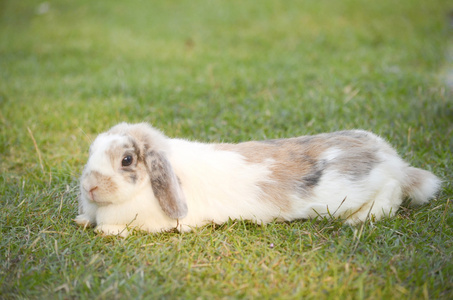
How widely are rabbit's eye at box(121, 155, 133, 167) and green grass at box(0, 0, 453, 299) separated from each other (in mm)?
467

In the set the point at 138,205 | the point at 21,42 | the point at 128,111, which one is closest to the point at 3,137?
the point at 128,111

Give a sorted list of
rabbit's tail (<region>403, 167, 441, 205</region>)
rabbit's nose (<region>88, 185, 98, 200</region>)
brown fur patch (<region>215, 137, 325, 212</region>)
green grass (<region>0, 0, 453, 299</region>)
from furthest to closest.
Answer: rabbit's tail (<region>403, 167, 441, 205</region>) → brown fur patch (<region>215, 137, 325, 212</region>) → rabbit's nose (<region>88, 185, 98, 200</region>) → green grass (<region>0, 0, 453, 299</region>)

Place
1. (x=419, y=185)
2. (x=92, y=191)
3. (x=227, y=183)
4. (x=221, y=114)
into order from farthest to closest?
1. (x=221, y=114)
2. (x=419, y=185)
3. (x=227, y=183)
4. (x=92, y=191)

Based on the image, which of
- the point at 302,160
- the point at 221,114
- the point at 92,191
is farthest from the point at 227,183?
the point at 221,114

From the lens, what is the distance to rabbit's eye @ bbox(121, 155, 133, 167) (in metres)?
2.60

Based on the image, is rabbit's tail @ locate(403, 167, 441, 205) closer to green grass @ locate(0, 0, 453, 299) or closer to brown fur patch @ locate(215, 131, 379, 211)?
green grass @ locate(0, 0, 453, 299)

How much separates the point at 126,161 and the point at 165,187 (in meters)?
0.29

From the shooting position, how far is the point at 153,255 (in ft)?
8.20

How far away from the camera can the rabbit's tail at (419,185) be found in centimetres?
287

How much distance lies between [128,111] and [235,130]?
1.34 meters

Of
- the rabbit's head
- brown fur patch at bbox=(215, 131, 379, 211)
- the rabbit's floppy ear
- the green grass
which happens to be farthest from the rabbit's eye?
brown fur patch at bbox=(215, 131, 379, 211)

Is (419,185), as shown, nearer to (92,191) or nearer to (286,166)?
(286,166)

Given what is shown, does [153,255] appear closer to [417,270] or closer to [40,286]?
[40,286]

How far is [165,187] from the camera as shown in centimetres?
257
